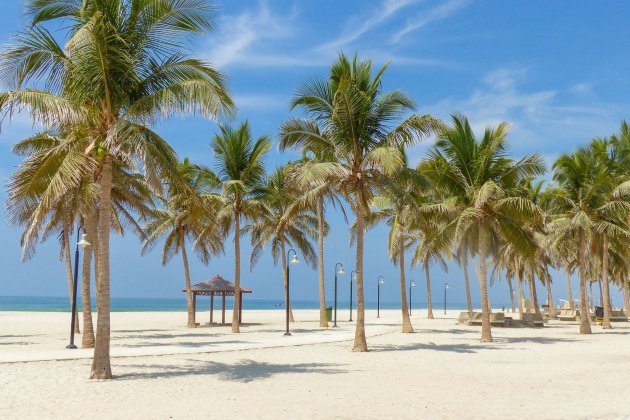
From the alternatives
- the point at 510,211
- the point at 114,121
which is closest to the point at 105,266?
the point at 114,121

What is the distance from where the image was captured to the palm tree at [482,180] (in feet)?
72.1

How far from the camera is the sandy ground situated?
353 inches

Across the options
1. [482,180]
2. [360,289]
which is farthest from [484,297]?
[360,289]

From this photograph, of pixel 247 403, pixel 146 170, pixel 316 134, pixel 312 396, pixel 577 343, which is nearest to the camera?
pixel 247 403

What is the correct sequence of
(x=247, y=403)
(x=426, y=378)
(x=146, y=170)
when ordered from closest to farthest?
(x=247, y=403) → (x=146, y=170) → (x=426, y=378)

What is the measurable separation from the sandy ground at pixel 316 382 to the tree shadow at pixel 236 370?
2cm

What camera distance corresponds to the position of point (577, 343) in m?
22.0

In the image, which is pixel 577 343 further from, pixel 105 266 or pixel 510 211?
pixel 105 266

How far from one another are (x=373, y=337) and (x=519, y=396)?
45.9ft

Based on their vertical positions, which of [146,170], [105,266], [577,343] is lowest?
[577,343]

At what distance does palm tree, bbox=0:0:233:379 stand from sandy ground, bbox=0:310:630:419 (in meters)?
1.92

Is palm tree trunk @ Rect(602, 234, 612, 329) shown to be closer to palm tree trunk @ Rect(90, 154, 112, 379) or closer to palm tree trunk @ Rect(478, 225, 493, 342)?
palm tree trunk @ Rect(478, 225, 493, 342)

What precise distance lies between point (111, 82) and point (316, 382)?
23.7ft

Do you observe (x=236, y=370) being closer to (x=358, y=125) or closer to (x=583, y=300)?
(x=358, y=125)
